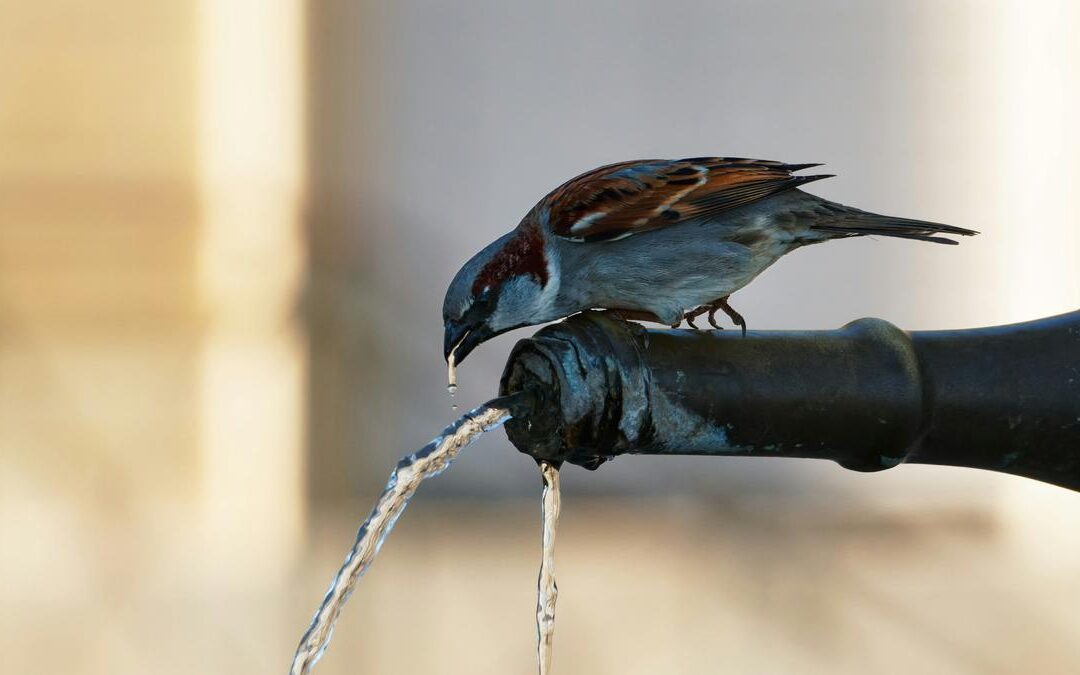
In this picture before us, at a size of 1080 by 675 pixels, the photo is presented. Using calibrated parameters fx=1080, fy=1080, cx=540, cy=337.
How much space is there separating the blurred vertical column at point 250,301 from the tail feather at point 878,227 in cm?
184

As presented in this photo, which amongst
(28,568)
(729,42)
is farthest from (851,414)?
(28,568)

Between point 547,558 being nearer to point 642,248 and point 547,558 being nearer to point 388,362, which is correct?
point 642,248

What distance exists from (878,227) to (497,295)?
54 cm

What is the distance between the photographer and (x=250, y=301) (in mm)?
2984

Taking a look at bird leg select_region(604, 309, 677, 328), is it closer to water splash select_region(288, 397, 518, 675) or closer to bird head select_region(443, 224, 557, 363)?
bird head select_region(443, 224, 557, 363)

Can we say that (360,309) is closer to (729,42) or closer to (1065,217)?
(729,42)

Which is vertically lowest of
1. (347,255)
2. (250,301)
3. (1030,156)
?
(250,301)

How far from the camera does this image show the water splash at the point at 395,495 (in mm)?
1050

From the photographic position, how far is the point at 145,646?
2930mm

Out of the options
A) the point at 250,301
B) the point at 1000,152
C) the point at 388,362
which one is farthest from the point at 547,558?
the point at 1000,152

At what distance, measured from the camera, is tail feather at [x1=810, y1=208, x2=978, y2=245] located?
1.33 metres

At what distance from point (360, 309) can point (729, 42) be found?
131cm

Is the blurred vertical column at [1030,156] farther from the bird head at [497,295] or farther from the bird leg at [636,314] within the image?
the bird head at [497,295]

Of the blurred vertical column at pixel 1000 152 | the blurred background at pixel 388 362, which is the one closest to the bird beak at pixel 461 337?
the blurred background at pixel 388 362
